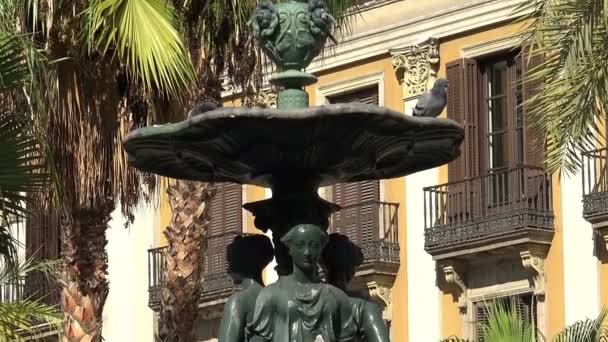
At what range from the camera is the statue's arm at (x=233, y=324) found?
51.0 ft

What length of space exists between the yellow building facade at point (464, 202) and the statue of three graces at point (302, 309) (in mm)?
21907

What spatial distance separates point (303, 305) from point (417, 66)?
2668cm

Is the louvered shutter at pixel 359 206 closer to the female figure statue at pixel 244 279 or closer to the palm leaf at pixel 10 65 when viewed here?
the palm leaf at pixel 10 65

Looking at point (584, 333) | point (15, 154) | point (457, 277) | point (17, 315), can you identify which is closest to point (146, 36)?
point (17, 315)

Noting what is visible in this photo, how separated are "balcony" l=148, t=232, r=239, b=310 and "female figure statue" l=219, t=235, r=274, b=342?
27.1 meters

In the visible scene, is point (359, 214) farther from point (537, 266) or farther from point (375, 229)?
point (537, 266)

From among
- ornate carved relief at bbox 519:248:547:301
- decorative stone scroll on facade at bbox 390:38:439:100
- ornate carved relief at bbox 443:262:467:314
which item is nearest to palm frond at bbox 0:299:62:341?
ornate carved relief at bbox 519:248:547:301

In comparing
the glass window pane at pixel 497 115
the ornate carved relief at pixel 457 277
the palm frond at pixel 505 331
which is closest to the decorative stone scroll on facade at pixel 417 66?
the glass window pane at pixel 497 115

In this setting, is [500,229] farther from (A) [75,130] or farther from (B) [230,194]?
(A) [75,130]

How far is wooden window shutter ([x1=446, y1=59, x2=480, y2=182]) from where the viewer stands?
133ft

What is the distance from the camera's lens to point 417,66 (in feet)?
138

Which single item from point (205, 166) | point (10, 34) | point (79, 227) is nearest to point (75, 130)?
point (79, 227)

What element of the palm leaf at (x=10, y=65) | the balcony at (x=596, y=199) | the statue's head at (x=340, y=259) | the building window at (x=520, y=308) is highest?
the balcony at (x=596, y=199)

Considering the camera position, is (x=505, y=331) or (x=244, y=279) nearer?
(x=244, y=279)
